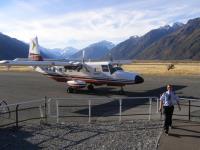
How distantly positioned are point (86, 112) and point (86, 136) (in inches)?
264

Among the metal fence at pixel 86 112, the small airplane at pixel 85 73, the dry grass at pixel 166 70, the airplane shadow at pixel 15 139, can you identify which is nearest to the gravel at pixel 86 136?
the airplane shadow at pixel 15 139

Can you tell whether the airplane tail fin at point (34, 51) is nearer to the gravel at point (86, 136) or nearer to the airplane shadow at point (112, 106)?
the airplane shadow at point (112, 106)

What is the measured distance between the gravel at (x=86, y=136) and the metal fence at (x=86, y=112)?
3.10 ft

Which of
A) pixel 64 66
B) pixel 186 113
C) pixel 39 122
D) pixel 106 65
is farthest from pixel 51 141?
pixel 64 66

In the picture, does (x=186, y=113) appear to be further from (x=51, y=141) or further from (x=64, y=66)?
(x=64, y=66)

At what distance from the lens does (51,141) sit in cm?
1599

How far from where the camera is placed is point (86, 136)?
16.7 metres

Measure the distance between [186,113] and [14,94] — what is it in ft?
55.6

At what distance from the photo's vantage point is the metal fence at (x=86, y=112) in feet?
65.2

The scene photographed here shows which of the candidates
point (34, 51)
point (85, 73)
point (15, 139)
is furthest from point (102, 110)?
point (34, 51)

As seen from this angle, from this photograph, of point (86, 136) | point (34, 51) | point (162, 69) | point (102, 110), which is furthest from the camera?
point (162, 69)

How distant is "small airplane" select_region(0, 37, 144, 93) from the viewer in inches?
1256

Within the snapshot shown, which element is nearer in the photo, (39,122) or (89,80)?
(39,122)

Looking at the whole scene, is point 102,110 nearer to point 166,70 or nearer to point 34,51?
point 34,51
